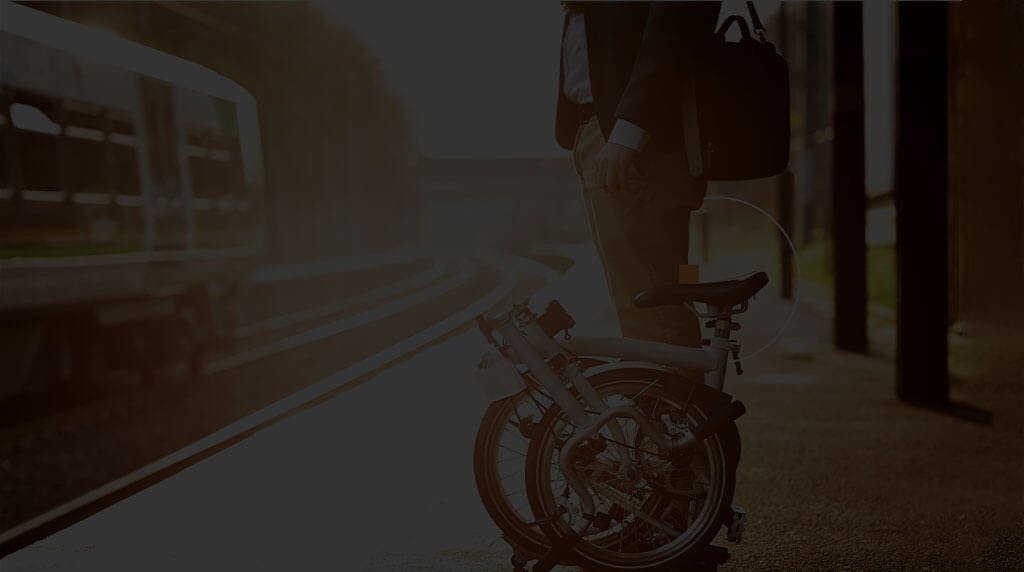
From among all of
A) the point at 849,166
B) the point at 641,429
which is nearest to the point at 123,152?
the point at 849,166

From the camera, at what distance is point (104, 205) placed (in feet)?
33.1

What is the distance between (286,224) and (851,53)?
31853 millimetres

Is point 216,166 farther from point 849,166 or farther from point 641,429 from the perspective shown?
point 641,429

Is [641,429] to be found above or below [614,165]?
below

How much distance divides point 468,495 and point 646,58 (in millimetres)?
2355

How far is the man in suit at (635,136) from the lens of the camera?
2955mm

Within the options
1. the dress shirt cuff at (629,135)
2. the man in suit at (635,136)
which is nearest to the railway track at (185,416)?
the man in suit at (635,136)

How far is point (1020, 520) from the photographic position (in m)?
4.18

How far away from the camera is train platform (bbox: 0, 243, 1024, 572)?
12.6ft

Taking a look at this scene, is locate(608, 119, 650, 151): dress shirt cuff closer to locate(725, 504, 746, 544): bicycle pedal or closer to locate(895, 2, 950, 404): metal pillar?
locate(725, 504, 746, 544): bicycle pedal

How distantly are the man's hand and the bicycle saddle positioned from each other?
0.32 meters

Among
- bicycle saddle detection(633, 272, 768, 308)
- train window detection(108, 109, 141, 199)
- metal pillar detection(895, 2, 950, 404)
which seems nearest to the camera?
bicycle saddle detection(633, 272, 768, 308)

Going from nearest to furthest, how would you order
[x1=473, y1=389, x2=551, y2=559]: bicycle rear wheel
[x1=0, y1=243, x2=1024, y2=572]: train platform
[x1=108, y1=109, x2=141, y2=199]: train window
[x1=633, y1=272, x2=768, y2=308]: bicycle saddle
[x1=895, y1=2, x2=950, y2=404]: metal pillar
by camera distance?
[x1=633, y1=272, x2=768, y2=308]: bicycle saddle → [x1=473, y1=389, x2=551, y2=559]: bicycle rear wheel → [x1=0, y1=243, x2=1024, y2=572]: train platform → [x1=895, y1=2, x2=950, y2=404]: metal pillar → [x1=108, y1=109, x2=141, y2=199]: train window

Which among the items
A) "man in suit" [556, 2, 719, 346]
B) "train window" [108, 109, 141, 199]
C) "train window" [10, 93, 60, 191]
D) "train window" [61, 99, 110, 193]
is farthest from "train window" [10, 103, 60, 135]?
"man in suit" [556, 2, 719, 346]
